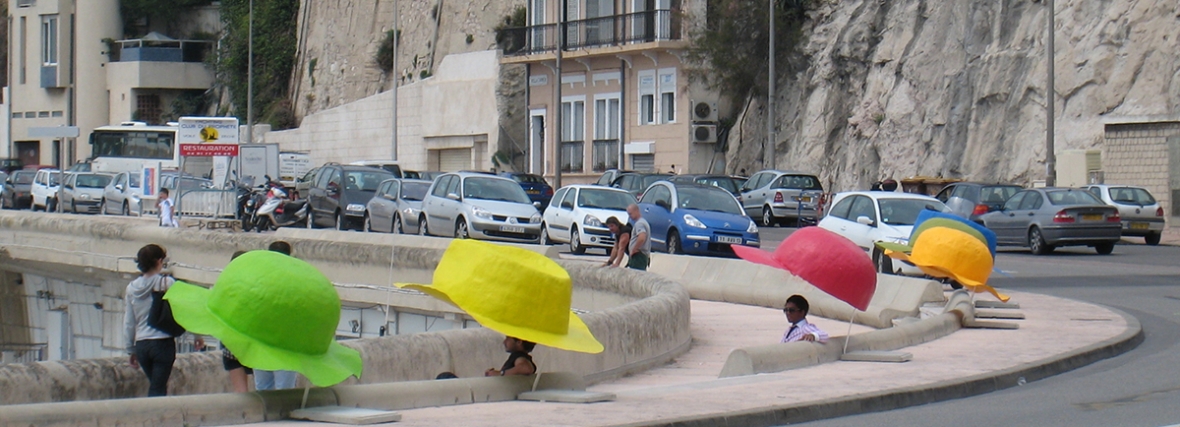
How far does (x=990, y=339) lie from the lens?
15.4 meters

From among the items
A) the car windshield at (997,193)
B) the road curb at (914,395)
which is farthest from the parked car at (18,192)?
the road curb at (914,395)

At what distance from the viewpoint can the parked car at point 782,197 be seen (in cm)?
4184

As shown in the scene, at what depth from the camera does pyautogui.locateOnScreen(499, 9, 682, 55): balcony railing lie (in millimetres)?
52375

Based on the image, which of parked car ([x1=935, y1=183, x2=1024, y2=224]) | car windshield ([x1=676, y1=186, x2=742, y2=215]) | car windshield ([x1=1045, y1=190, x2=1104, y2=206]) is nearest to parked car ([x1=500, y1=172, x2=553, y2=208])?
parked car ([x1=935, y1=183, x2=1024, y2=224])

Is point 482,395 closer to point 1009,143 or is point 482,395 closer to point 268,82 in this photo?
point 1009,143

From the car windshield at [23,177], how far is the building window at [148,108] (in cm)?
2094

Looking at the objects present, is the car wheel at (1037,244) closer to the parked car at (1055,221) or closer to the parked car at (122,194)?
the parked car at (1055,221)

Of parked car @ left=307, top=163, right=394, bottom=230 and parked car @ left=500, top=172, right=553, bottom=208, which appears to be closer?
parked car @ left=307, top=163, right=394, bottom=230

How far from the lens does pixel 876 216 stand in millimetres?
24484

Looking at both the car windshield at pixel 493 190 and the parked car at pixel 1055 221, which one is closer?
the parked car at pixel 1055 221

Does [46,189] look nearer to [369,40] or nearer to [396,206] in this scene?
[369,40]

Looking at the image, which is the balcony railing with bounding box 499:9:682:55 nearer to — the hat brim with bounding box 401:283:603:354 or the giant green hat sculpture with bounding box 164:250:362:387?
the hat brim with bounding box 401:283:603:354

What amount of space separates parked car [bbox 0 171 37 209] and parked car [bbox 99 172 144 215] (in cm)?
1049

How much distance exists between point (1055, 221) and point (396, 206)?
1465 centimetres
